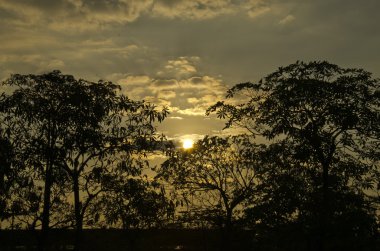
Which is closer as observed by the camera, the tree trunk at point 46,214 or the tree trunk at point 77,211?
the tree trunk at point 46,214

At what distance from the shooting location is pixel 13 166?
58.9 ft

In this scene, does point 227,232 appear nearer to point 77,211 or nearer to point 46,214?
point 77,211

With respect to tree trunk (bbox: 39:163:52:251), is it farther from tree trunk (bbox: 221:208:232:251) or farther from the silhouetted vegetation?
tree trunk (bbox: 221:208:232:251)

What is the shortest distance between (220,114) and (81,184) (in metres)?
9.12

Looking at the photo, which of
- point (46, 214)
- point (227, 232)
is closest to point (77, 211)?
point (46, 214)

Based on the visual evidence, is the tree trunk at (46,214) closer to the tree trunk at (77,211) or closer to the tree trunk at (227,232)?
the tree trunk at (77,211)

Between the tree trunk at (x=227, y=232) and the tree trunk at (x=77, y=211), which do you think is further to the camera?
the tree trunk at (x=227, y=232)

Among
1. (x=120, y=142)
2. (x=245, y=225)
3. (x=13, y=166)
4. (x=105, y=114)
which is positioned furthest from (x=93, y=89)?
(x=245, y=225)

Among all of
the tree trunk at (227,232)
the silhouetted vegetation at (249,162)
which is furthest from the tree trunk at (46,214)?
the tree trunk at (227,232)

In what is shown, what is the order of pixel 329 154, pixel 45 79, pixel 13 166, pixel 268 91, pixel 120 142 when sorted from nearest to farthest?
1. pixel 13 166
2. pixel 45 79
3. pixel 120 142
4. pixel 329 154
5. pixel 268 91

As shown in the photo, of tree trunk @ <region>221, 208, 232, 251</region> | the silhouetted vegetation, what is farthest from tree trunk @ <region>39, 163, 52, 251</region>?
tree trunk @ <region>221, 208, 232, 251</region>

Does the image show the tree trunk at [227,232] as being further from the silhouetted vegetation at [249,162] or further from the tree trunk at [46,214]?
the tree trunk at [46,214]

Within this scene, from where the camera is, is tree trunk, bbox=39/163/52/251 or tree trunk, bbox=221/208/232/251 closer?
tree trunk, bbox=39/163/52/251

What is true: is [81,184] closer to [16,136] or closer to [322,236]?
[16,136]
